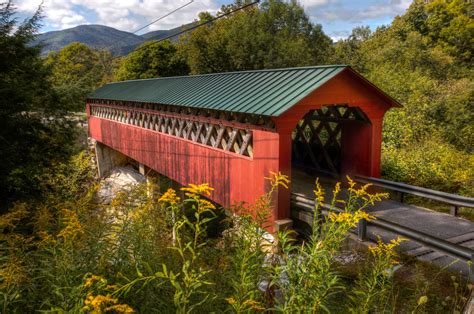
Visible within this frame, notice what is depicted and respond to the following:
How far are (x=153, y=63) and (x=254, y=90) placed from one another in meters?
29.1

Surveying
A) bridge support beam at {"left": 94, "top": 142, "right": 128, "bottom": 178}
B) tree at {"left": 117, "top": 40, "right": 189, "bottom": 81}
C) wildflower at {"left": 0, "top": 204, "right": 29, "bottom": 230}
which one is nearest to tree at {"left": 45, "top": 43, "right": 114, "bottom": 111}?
tree at {"left": 117, "top": 40, "right": 189, "bottom": 81}

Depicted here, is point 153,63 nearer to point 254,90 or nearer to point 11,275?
point 254,90

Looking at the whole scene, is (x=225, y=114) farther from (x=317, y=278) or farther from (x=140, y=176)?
(x=140, y=176)

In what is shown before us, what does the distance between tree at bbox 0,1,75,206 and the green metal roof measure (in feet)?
10.3

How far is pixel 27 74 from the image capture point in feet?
25.3

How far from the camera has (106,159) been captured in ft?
70.3

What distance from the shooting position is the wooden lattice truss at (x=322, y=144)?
8414 mm

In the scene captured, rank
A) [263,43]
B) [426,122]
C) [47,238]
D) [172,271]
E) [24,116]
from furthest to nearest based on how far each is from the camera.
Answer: [263,43] → [426,122] → [24,116] → [47,238] → [172,271]

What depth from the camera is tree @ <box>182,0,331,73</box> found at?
103 ft

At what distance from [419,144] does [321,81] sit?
7630 millimetres

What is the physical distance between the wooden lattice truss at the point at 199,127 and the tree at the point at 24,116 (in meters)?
2.94

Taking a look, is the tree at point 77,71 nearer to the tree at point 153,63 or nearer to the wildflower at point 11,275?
the tree at point 153,63

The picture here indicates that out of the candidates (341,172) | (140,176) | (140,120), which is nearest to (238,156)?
(341,172)

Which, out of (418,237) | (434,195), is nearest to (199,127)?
(434,195)
